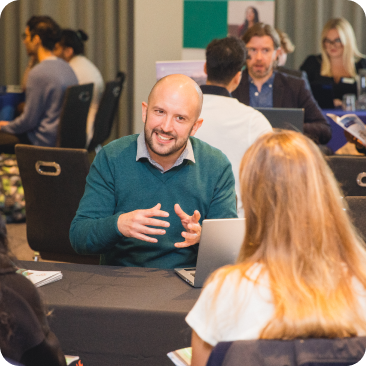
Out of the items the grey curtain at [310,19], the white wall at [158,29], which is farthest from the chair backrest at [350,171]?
the grey curtain at [310,19]

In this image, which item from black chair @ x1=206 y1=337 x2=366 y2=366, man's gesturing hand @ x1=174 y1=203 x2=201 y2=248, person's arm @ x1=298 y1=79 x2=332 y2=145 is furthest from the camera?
person's arm @ x1=298 y1=79 x2=332 y2=145

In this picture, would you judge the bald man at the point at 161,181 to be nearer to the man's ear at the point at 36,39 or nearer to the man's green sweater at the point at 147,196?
the man's green sweater at the point at 147,196

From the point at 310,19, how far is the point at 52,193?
479 cm

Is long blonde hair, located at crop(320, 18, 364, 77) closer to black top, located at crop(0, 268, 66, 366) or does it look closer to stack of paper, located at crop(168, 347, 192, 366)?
stack of paper, located at crop(168, 347, 192, 366)

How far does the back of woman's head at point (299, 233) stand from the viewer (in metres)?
0.91

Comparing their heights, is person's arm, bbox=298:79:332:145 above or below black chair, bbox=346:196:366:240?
above

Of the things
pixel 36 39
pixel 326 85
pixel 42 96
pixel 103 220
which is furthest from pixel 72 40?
pixel 103 220

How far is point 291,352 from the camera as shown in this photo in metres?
0.85

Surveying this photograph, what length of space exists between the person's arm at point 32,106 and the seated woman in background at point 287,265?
11.1 feet

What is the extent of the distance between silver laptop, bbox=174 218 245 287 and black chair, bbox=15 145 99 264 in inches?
35.6

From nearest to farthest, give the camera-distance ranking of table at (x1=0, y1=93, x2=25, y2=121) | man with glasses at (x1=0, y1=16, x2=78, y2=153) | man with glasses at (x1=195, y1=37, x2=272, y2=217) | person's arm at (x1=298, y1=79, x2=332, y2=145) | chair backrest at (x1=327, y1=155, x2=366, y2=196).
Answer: chair backrest at (x1=327, y1=155, x2=366, y2=196)
man with glasses at (x1=195, y1=37, x2=272, y2=217)
person's arm at (x1=298, y1=79, x2=332, y2=145)
man with glasses at (x1=0, y1=16, x2=78, y2=153)
table at (x1=0, y1=93, x2=25, y2=121)

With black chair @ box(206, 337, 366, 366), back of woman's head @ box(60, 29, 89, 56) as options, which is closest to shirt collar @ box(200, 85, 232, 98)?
black chair @ box(206, 337, 366, 366)

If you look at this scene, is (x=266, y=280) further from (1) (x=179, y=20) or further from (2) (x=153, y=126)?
(1) (x=179, y=20)

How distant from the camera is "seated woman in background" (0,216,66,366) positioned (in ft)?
3.15
